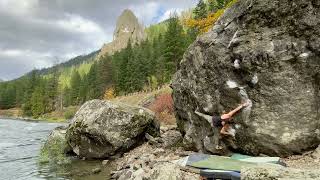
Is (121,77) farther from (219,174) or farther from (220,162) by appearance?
(219,174)

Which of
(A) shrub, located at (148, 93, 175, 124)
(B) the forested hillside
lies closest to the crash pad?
(A) shrub, located at (148, 93, 175, 124)

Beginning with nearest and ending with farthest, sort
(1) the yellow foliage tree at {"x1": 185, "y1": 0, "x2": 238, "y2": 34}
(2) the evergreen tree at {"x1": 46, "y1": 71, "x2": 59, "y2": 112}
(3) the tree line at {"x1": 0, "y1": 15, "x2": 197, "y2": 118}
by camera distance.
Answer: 1. (1) the yellow foliage tree at {"x1": 185, "y1": 0, "x2": 238, "y2": 34}
2. (3) the tree line at {"x1": 0, "y1": 15, "x2": 197, "y2": 118}
3. (2) the evergreen tree at {"x1": 46, "y1": 71, "x2": 59, "y2": 112}

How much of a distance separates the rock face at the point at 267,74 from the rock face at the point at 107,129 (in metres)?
7.56

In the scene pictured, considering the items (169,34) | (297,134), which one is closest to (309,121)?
(297,134)

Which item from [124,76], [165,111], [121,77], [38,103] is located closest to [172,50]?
[124,76]

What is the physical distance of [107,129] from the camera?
24.6 meters

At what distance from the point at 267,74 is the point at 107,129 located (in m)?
11.7

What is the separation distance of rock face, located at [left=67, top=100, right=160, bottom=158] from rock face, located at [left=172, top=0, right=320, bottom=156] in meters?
7.56

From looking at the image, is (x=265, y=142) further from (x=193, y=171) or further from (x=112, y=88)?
(x=112, y=88)

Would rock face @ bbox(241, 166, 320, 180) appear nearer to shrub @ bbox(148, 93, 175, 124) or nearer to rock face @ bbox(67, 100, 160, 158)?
rock face @ bbox(67, 100, 160, 158)

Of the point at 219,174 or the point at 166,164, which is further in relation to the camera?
the point at 166,164

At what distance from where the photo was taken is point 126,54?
370ft

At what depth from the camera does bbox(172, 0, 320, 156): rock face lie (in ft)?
50.9

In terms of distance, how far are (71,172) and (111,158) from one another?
366cm
